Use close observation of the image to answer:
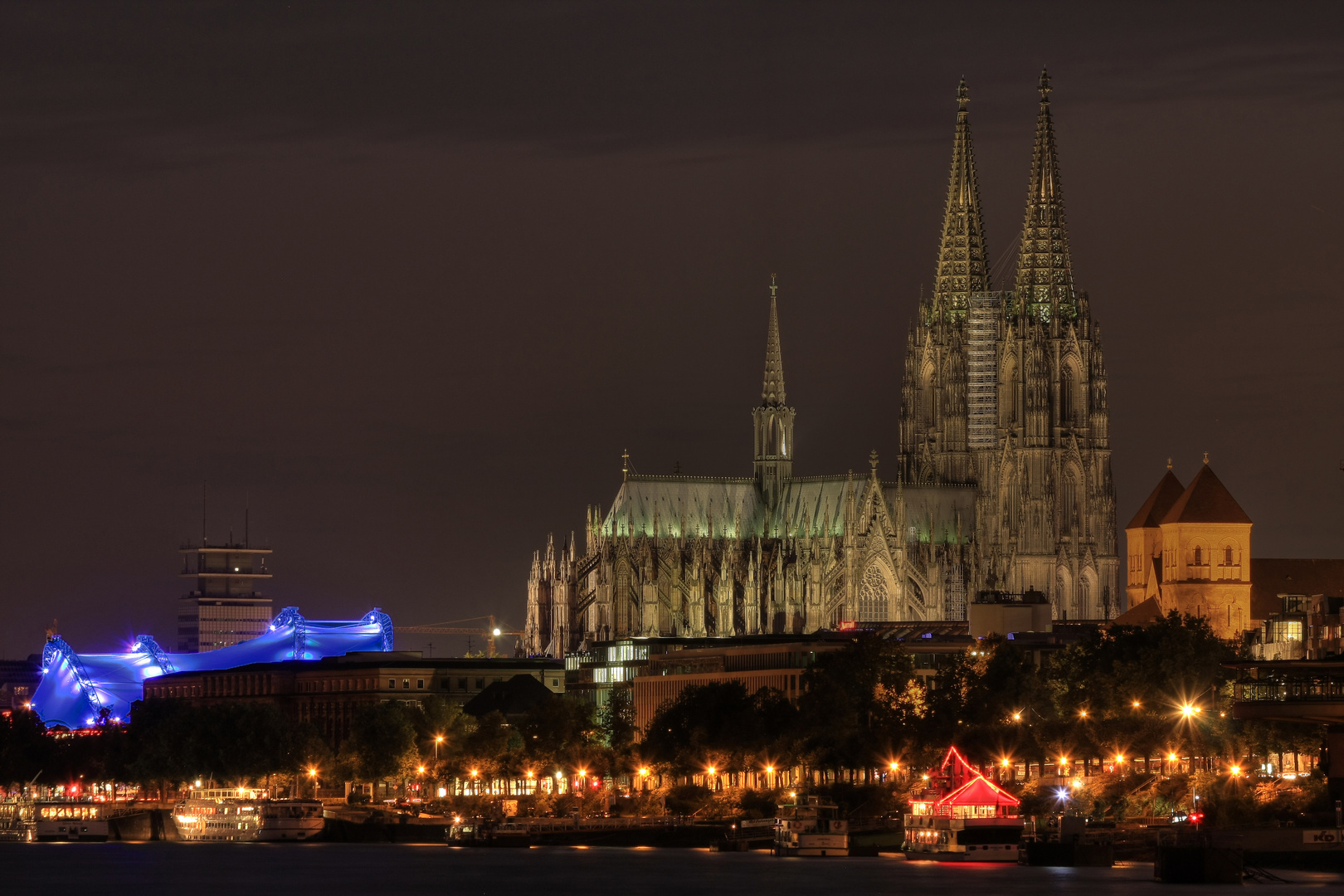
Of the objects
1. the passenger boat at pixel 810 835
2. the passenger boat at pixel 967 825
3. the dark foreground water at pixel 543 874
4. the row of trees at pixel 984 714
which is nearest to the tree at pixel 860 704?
the row of trees at pixel 984 714

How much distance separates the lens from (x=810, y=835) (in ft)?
539

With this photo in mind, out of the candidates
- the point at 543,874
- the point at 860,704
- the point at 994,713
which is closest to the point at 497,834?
the point at 860,704

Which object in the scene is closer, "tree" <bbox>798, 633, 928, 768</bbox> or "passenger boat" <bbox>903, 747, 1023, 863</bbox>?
"passenger boat" <bbox>903, 747, 1023, 863</bbox>

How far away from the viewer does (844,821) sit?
166 metres

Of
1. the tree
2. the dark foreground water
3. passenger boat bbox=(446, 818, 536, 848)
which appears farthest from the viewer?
passenger boat bbox=(446, 818, 536, 848)

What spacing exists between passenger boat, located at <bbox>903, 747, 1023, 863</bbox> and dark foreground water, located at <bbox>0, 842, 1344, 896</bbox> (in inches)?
77.0

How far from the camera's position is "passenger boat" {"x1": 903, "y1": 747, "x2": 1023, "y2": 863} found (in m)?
155

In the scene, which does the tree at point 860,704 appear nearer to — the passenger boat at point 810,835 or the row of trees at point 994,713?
the row of trees at point 994,713

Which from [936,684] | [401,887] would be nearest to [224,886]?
[401,887]

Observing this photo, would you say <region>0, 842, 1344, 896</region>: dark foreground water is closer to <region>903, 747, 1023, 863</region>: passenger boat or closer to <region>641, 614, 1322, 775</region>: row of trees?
<region>903, 747, 1023, 863</region>: passenger boat

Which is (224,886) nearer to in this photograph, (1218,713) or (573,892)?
(573,892)

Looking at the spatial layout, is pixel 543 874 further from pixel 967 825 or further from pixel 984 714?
pixel 984 714

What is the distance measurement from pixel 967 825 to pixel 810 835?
1127 cm

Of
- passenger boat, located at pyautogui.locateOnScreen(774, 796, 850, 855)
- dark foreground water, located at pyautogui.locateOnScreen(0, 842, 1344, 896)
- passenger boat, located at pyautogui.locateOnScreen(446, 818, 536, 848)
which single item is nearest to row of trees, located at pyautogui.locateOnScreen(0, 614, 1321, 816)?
passenger boat, located at pyautogui.locateOnScreen(774, 796, 850, 855)
